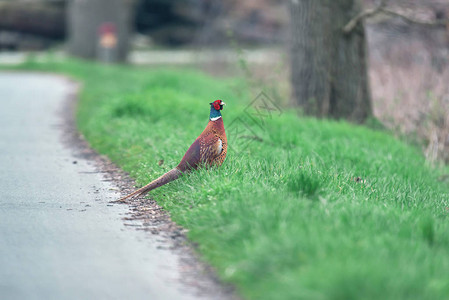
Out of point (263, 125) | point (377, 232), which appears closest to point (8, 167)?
point (263, 125)

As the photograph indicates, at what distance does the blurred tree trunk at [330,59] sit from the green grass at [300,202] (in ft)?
2.94

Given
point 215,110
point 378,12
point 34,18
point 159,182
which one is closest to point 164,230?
point 159,182

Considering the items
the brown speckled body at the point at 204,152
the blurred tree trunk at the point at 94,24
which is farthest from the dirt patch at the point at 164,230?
the blurred tree trunk at the point at 94,24

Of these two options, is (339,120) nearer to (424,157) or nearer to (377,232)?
(424,157)

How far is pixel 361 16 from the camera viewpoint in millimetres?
10320

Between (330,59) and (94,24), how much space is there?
12.8 m

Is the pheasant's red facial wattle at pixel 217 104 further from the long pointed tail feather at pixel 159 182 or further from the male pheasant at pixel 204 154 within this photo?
the long pointed tail feather at pixel 159 182

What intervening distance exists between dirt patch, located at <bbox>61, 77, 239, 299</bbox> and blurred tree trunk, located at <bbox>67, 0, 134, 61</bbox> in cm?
1380

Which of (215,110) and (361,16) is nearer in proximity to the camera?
(215,110)

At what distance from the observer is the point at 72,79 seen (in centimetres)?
1703

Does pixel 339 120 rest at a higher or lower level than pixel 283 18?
lower

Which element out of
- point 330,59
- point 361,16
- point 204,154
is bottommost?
point 204,154

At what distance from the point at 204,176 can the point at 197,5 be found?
22.2 metres

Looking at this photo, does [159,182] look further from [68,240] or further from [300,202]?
[300,202]
